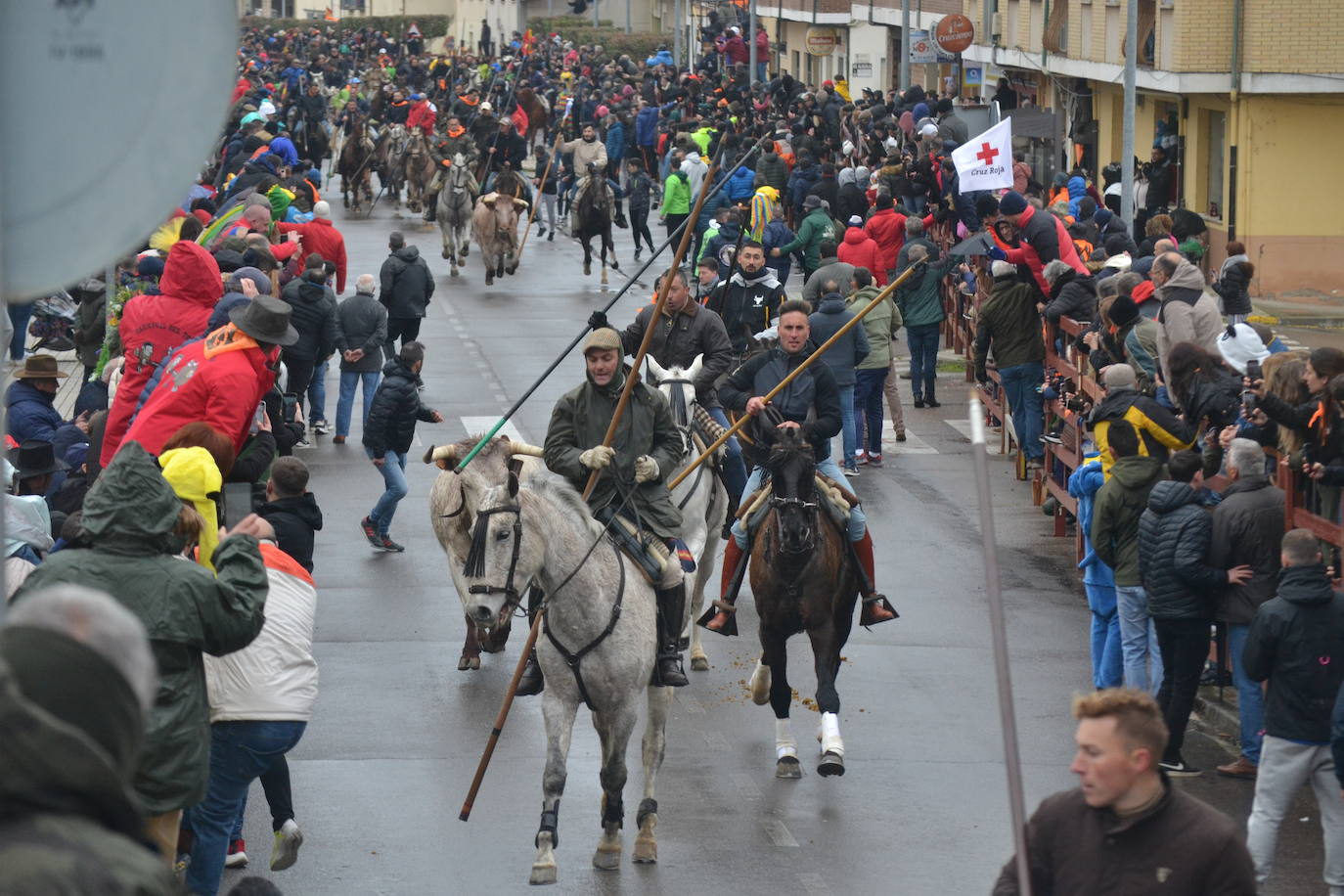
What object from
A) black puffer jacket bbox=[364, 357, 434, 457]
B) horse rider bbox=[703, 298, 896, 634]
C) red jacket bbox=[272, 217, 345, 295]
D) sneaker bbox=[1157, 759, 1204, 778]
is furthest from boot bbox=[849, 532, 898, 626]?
red jacket bbox=[272, 217, 345, 295]

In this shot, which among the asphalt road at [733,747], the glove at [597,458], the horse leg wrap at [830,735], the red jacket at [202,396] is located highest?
the red jacket at [202,396]

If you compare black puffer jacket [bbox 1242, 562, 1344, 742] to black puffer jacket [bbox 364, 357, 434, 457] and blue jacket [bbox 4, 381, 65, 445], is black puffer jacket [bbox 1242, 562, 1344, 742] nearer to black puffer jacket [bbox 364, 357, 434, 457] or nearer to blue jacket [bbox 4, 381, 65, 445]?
blue jacket [bbox 4, 381, 65, 445]

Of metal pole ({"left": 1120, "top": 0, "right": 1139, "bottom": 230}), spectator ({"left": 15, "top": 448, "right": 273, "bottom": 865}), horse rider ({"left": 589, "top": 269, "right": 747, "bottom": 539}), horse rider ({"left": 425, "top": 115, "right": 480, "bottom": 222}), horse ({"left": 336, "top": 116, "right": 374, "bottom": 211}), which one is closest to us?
spectator ({"left": 15, "top": 448, "right": 273, "bottom": 865})

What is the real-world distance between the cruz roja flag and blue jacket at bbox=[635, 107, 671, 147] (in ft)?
80.4

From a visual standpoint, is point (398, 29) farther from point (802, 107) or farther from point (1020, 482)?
point (1020, 482)

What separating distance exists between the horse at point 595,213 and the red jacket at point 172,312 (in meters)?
18.3

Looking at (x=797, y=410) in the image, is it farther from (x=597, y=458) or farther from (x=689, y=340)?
(x=689, y=340)

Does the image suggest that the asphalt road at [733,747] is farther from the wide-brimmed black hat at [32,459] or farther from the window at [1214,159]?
the window at [1214,159]

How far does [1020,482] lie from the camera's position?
1930cm

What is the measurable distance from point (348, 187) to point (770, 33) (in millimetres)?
35671

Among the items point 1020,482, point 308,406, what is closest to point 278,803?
point 1020,482

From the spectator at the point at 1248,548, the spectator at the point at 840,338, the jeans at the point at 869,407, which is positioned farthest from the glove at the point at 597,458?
the jeans at the point at 869,407

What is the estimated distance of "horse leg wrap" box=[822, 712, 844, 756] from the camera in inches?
426

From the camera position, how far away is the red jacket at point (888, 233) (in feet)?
79.4
